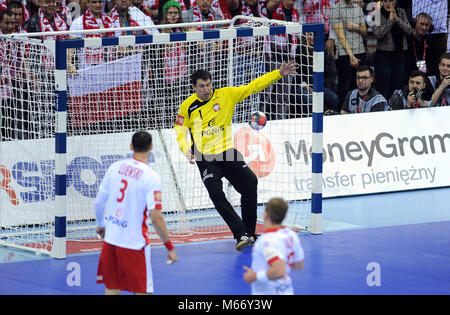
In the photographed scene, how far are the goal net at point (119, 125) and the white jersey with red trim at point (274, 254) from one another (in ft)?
16.9

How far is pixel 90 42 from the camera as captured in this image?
36.1 feet

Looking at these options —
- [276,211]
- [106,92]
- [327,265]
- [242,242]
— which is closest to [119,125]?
[106,92]

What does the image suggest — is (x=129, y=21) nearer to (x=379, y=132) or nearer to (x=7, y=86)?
(x=7, y=86)

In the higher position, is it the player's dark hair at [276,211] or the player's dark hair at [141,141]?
the player's dark hair at [141,141]

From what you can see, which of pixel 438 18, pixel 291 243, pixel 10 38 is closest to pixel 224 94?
pixel 10 38

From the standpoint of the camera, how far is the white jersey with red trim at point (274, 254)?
22.5 ft

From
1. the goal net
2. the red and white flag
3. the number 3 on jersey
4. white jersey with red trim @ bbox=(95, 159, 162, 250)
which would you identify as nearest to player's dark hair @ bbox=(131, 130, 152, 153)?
white jersey with red trim @ bbox=(95, 159, 162, 250)

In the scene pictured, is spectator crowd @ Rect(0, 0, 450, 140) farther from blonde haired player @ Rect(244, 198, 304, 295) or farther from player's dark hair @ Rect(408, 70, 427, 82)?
blonde haired player @ Rect(244, 198, 304, 295)

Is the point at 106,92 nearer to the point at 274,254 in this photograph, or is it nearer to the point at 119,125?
the point at 119,125

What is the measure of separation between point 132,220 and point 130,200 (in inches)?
7.6

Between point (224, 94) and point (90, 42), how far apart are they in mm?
2149

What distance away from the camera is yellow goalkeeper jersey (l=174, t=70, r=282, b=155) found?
1188 cm

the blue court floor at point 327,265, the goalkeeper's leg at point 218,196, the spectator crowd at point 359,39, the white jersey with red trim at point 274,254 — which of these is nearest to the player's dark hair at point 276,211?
the white jersey with red trim at point 274,254

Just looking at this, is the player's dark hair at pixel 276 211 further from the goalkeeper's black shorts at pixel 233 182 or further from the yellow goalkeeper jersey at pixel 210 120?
the yellow goalkeeper jersey at pixel 210 120
